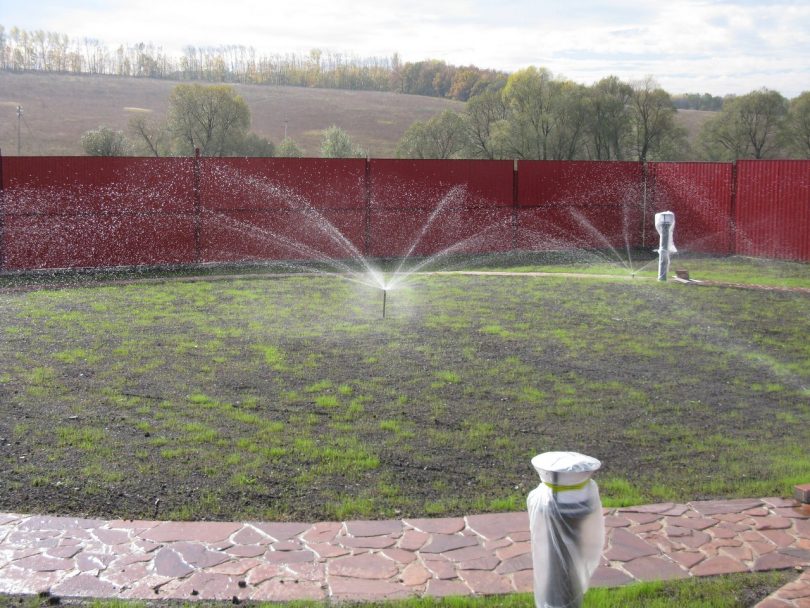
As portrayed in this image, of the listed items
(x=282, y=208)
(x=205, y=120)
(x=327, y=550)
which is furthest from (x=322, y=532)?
(x=205, y=120)

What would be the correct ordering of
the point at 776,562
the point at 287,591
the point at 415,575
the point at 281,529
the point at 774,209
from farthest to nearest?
the point at 774,209 → the point at 281,529 → the point at 776,562 → the point at 415,575 → the point at 287,591

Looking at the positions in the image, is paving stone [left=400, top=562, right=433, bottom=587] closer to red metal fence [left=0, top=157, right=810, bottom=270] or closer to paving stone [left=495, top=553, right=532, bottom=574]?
paving stone [left=495, top=553, right=532, bottom=574]

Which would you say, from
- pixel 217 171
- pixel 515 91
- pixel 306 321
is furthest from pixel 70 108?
pixel 306 321

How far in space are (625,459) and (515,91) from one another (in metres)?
53.3

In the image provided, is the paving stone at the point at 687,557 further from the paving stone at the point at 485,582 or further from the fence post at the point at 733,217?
the fence post at the point at 733,217

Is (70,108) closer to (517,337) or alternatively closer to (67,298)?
(67,298)

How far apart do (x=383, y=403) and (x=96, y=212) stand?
35.1 feet

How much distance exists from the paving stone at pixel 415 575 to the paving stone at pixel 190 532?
94cm

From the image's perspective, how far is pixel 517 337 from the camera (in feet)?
28.3

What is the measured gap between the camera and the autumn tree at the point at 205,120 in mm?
56719

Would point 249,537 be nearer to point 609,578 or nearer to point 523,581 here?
point 523,581

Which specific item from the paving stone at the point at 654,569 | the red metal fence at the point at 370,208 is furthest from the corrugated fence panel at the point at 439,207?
the paving stone at the point at 654,569

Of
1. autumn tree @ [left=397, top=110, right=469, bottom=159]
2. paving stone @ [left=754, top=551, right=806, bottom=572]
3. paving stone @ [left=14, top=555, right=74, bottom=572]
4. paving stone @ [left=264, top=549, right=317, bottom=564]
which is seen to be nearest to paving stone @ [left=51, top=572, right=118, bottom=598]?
paving stone @ [left=14, top=555, right=74, bottom=572]

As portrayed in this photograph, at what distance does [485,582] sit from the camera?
3451mm
